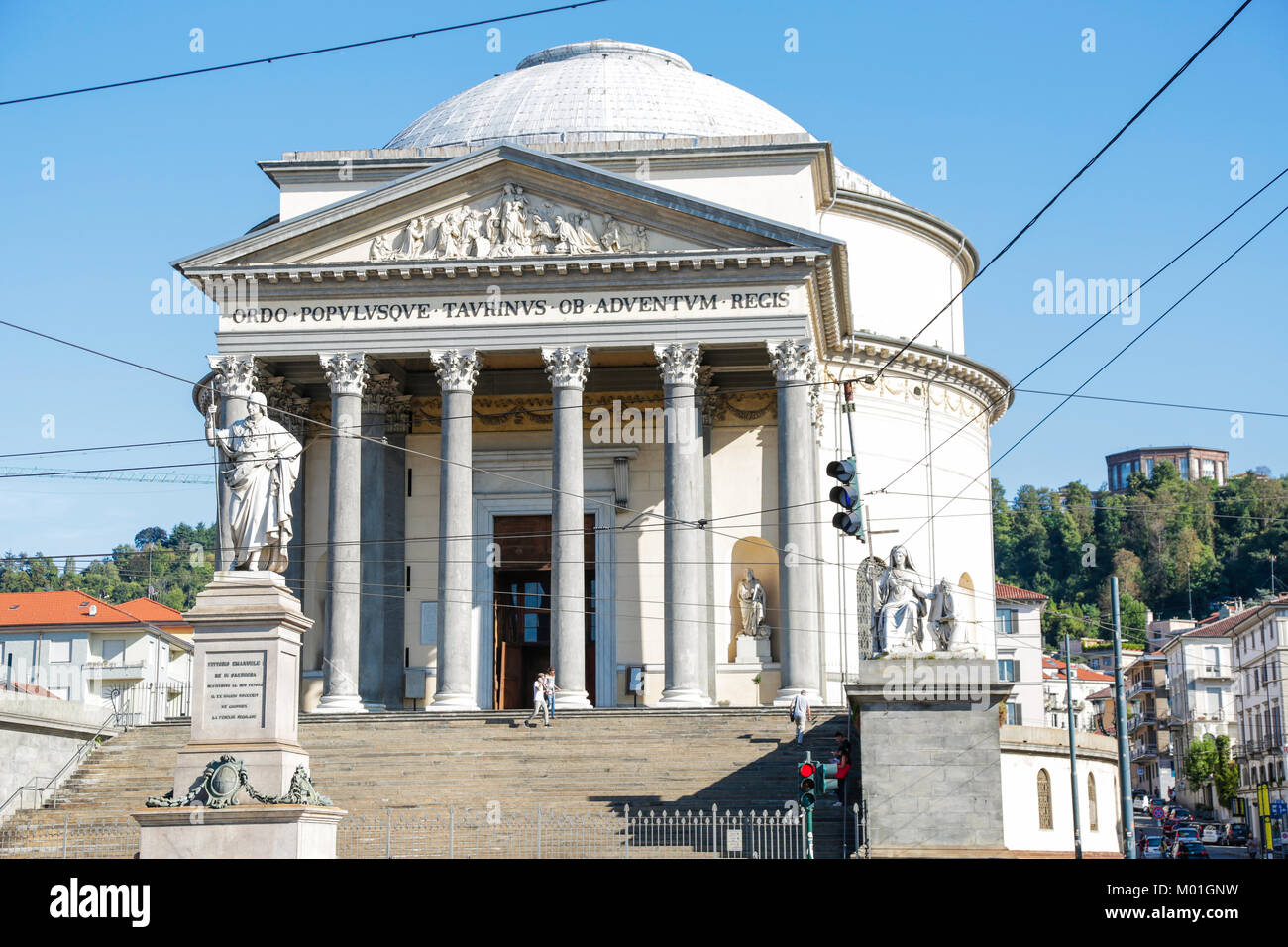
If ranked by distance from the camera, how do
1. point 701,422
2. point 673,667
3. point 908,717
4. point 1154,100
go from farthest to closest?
1. point 701,422
2. point 673,667
3. point 908,717
4. point 1154,100

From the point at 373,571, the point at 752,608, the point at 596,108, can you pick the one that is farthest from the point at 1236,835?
the point at 373,571

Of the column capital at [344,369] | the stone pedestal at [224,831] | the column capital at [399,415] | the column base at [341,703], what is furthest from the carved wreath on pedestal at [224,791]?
the column capital at [399,415]

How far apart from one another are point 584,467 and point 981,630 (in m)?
16.2

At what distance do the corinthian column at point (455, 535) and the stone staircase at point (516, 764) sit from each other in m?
2.26

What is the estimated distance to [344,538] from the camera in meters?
40.7

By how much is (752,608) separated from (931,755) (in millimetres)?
17443

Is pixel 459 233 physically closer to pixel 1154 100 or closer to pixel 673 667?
pixel 673 667

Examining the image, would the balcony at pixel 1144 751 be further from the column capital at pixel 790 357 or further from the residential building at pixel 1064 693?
the column capital at pixel 790 357
